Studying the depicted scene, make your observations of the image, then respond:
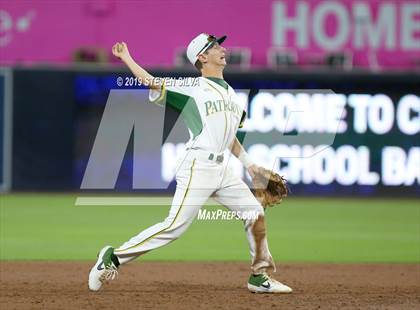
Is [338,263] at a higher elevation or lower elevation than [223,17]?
lower

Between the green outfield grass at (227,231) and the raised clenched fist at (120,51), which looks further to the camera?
the green outfield grass at (227,231)

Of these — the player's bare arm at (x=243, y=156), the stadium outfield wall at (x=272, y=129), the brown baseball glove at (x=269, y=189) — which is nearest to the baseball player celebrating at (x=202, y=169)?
the player's bare arm at (x=243, y=156)

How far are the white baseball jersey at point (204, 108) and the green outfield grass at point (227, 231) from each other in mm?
3153

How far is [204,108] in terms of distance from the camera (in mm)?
7934

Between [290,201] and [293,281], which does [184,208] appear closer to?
[293,281]

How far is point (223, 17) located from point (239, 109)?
1504 centimetres

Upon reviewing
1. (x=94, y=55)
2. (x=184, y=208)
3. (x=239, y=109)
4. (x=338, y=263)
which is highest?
(x=94, y=55)

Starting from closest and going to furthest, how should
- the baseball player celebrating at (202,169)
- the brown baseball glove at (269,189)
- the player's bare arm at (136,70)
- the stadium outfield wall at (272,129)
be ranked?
the player's bare arm at (136,70) → the baseball player celebrating at (202,169) → the brown baseball glove at (269,189) → the stadium outfield wall at (272,129)

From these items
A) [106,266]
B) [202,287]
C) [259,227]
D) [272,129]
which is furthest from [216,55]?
[272,129]

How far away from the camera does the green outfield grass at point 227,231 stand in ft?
37.2

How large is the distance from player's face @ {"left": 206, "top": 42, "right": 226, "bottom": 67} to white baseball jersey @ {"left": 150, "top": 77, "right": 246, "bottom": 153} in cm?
→ 17

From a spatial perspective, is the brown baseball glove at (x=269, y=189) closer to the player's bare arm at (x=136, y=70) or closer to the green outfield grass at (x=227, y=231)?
the player's bare arm at (x=136, y=70)

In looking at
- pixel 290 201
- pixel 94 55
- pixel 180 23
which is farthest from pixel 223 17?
pixel 290 201

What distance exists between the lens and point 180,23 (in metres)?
22.8
